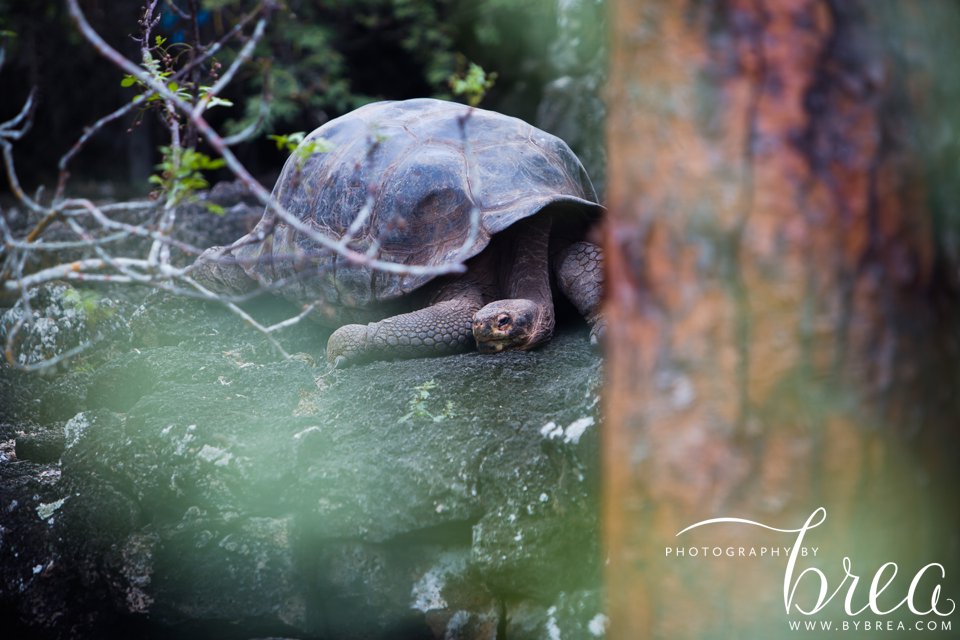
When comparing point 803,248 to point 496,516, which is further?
point 496,516

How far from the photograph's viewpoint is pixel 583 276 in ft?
11.5

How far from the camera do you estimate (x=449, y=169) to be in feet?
11.5

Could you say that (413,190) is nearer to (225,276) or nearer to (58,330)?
(225,276)

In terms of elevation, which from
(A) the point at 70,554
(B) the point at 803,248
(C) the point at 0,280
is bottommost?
(A) the point at 70,554

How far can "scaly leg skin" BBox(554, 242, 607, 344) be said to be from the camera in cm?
342

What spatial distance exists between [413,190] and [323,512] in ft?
4.66

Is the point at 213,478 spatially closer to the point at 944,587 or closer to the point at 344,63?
the point at 944,587

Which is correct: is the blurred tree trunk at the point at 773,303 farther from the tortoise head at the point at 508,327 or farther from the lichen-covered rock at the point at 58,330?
the lichen-covered rock at the point at 58,330

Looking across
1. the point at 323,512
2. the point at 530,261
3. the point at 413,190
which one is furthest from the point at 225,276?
the point at 323,512

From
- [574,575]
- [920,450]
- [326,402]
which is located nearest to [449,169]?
[326,402]

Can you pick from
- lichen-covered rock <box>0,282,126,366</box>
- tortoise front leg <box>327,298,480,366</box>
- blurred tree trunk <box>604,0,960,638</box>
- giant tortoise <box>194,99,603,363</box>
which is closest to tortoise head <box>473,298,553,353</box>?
giant tortoise <box>194,99,603,363</box>

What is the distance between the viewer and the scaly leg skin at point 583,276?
11.2 ft

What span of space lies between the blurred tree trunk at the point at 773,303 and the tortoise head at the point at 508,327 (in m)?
1.75

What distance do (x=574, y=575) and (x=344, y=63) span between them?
742 centimetres
